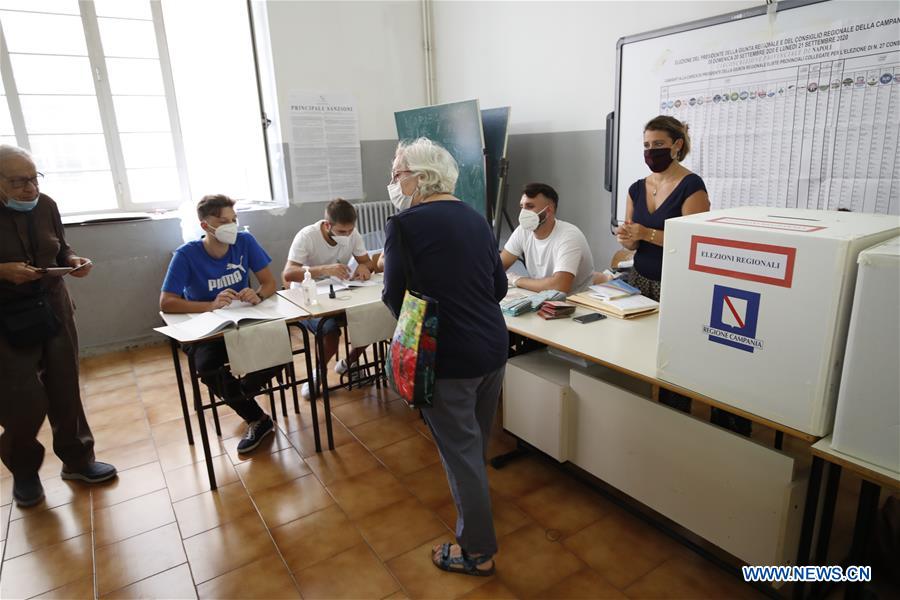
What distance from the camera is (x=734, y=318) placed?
146 cm

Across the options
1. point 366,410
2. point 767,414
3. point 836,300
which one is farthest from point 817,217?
point 366,410

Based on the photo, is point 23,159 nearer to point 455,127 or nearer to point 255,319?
point 255,319

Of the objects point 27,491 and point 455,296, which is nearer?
point 455,296

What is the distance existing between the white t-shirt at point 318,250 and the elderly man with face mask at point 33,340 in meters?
1.14

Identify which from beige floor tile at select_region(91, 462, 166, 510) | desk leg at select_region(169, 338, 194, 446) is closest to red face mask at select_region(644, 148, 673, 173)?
desk leg at select_region(169, 338, 194, 446)

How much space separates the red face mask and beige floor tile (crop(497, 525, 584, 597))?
5.34ft

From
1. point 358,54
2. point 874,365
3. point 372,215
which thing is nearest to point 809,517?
point 874,365

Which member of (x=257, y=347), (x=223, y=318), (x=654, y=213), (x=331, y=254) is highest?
(x=654, y=213)

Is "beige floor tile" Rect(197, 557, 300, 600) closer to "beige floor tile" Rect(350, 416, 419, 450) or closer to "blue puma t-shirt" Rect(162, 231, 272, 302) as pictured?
"beige floor tile" Rect(350, 416, 419, 450)

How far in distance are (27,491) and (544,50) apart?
395 cm

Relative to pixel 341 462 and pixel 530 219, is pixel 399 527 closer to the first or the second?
pixel 341 462

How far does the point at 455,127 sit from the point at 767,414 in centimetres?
320

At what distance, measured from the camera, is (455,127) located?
4.11m

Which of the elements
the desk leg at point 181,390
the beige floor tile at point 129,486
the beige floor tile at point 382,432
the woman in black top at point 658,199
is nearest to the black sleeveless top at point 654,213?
the woman in black top at point 658,199
